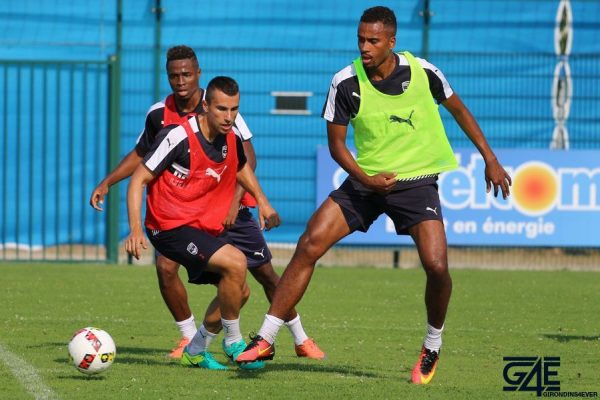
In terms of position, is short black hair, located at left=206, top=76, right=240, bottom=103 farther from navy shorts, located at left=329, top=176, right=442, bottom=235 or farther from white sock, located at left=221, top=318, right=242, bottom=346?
white sock, located at left=221, top=318, right=242, bottom=346

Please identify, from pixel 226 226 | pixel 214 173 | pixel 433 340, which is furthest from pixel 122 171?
pixel 433 340

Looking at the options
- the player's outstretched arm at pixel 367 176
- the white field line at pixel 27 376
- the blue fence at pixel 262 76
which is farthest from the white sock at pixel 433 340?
the blue fence at pixel 262 76

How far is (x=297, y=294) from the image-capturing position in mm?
8336

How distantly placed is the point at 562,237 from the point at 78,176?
712 cm

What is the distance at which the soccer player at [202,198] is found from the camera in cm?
844

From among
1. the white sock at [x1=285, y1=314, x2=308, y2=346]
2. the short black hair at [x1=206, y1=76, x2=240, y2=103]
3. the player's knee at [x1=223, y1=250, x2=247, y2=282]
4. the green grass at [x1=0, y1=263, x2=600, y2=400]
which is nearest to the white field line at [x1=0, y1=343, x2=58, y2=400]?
the green grass at [x1=0, y1=263, x2=600, y2=400]

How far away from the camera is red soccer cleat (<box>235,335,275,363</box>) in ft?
26.3

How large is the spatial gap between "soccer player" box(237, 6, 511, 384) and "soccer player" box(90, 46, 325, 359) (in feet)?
3.10

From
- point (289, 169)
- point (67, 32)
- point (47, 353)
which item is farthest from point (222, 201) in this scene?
point (67, 32)

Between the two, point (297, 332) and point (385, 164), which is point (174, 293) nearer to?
point (297, 332)

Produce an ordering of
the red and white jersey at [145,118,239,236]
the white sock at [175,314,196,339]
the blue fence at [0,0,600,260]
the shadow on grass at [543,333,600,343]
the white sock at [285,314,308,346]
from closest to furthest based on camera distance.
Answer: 1. the red and white jersey at [145,118,239,236]
2. the white sock at [175,314,196,339]
3. the white sock at [285,314,308,346]
4. the shadow on grass at [543,333,600,343]
5. the blue fence at [0,0,600,260]

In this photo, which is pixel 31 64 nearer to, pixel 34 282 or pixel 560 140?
pixel 34 282

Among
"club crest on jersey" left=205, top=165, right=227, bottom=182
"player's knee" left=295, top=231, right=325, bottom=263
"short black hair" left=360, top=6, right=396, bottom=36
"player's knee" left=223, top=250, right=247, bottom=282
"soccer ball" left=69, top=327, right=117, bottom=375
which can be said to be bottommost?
"soccer ball" left=69, top=327, right=117, bottom=375

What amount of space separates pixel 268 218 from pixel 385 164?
84 centimetres
